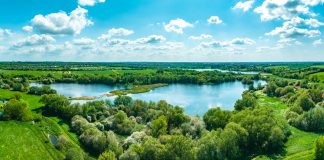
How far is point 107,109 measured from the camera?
85.8m

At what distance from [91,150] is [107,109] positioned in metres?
24.8

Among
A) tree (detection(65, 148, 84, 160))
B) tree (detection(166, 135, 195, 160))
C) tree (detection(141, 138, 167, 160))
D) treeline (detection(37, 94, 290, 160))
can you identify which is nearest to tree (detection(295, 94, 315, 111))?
treeline (detection(37, 94, 290, 160))

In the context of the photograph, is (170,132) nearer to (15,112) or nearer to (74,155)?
(74,155)

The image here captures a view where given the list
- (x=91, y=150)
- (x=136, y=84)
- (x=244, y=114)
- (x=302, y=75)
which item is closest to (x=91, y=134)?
(x=91, y=150)

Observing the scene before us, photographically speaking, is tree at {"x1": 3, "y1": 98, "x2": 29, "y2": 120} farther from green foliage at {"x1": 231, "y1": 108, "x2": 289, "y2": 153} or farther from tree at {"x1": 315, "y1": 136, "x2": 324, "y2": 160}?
tree at {"x1": 315, "y1": 136, "x2": 324, "y2": 160}

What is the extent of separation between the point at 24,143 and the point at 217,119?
3908cm

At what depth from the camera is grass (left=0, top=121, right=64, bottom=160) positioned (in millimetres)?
53344

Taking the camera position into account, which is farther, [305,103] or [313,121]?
[305,103]

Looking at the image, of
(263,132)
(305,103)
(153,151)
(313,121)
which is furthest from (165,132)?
(305,103)

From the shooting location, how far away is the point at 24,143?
5772 centimetres

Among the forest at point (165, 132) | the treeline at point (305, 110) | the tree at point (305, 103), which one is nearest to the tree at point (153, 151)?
the forest at point (165, 132)

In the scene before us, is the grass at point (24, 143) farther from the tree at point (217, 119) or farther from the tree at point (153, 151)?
the tree at point (217, 119)

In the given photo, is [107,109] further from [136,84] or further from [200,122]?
[136,84]

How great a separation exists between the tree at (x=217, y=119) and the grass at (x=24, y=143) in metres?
31.9
